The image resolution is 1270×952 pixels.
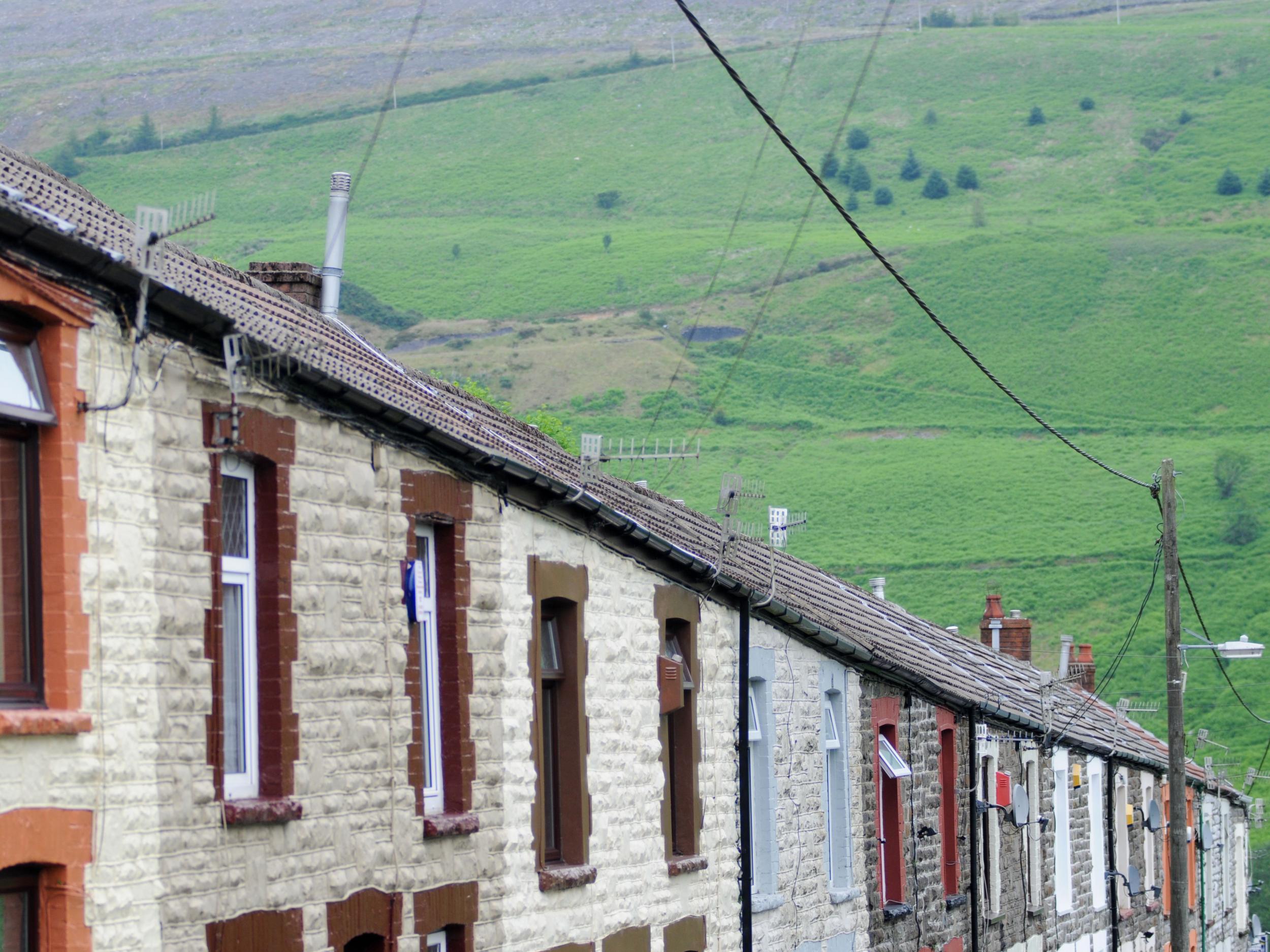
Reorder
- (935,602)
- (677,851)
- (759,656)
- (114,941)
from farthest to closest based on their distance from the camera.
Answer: (935,602)
(759,656)
(677,851)
(114,941)

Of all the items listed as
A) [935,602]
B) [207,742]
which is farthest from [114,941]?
[935,602]

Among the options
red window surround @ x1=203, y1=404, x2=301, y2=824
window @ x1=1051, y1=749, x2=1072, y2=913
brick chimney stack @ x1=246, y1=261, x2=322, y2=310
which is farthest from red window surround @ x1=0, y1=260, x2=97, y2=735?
window @ x1=1051, y1=749, x2=1072, y2=913

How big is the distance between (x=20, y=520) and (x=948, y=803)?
16.9m

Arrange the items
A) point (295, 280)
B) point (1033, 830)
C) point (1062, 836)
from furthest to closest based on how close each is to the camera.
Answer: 1. point (1062, 836)
2. point (1033, 830)
3. point (295, 280)

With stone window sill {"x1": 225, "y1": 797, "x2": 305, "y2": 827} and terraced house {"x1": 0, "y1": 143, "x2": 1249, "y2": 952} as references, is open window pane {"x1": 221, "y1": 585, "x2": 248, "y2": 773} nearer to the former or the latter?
terraced house {"x1": 0, "y1": 143, "x2": 1249, "y2": 952}

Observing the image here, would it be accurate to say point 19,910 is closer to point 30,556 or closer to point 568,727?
point 30,556

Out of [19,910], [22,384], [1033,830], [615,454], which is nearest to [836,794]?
[615,454]

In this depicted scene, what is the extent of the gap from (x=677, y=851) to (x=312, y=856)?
640cm

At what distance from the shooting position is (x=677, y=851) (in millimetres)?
16656

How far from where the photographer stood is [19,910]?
8.59m

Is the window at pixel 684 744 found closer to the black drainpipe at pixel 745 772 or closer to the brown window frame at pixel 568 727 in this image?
the black drainpipe at pixel 745 772

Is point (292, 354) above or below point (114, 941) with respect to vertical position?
above

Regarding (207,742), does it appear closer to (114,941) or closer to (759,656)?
(114,941)

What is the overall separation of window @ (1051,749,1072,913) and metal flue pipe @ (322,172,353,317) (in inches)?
620
